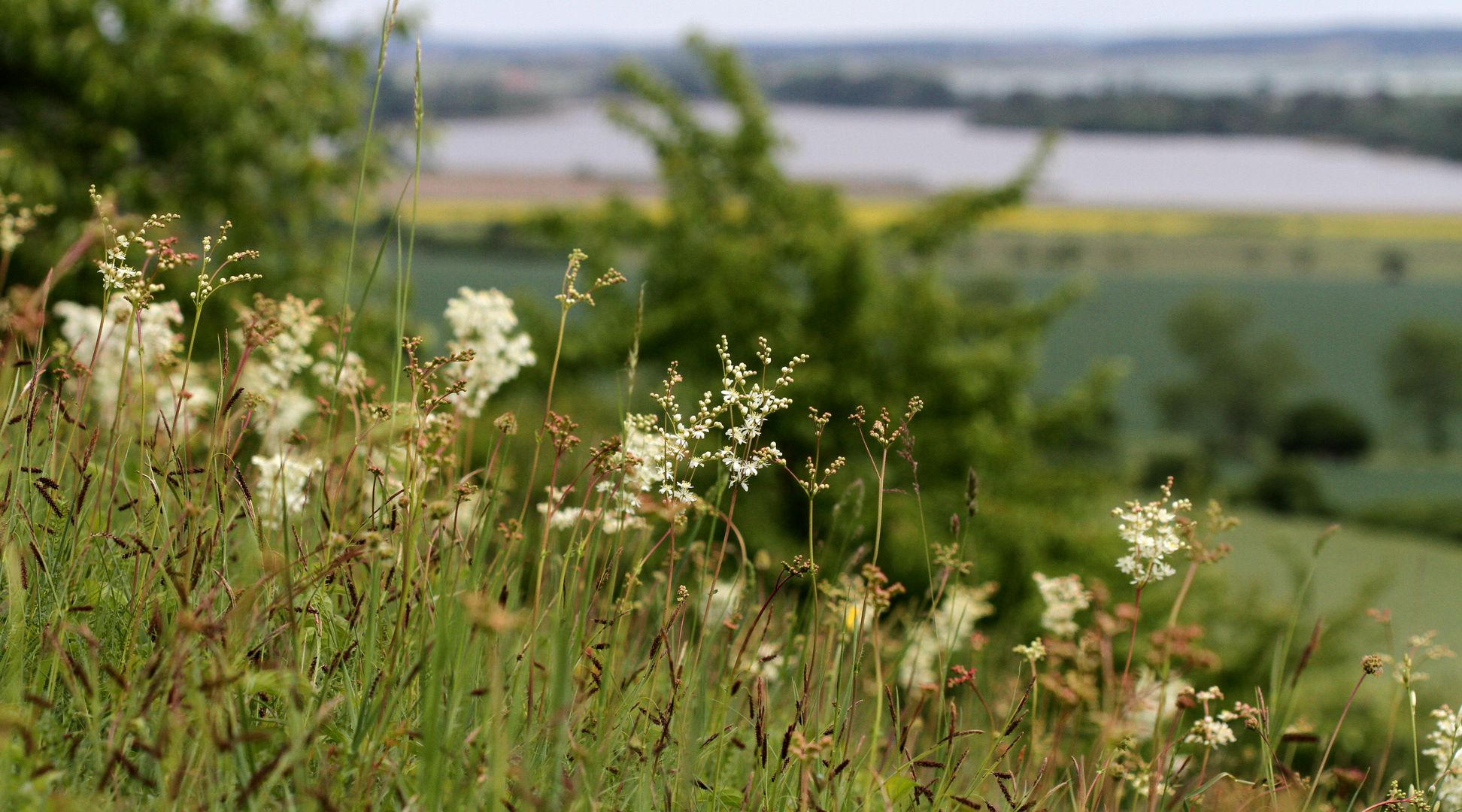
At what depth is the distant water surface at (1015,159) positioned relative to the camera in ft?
55.3

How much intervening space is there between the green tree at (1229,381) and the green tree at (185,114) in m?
32.3

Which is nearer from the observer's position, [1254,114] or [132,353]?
[132,353]

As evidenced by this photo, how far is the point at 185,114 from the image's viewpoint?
10945 millimetres

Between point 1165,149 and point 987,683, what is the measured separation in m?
37.0

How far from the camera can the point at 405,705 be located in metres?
1.76

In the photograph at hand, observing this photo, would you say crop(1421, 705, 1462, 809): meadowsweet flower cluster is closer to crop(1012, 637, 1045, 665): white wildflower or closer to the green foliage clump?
crop(1012, 637, 1045, 665): white wildflower

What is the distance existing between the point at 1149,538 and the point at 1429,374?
43.2 metres

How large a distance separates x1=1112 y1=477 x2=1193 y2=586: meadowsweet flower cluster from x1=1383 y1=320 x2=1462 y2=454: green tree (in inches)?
1674

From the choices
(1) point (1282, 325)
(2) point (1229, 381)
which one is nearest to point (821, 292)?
(2) point (1229, 381)

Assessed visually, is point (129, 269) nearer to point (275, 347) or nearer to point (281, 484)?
point (275, 347)

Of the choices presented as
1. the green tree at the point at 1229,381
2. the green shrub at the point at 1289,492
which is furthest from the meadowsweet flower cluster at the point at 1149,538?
the green tree at the point at 1229,381

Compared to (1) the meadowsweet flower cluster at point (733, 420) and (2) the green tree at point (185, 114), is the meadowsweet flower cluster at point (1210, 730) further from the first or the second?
(2) the green tree at point (185, 114)

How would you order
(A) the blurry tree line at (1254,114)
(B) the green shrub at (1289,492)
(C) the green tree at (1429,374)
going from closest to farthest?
(A) the blurry tree line at (1254,114) < (B) the green shrub at (1289,492) < (C) the green tree at (1429,374)

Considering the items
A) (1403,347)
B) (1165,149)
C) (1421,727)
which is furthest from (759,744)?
(1403,347)
